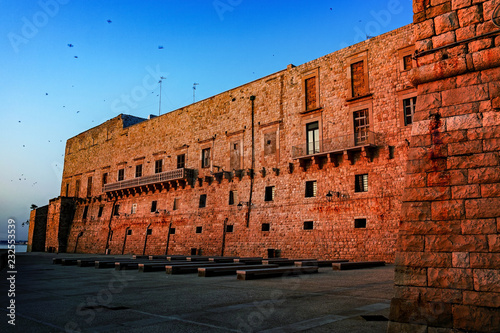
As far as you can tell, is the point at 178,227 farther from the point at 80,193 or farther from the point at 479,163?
the point at 479,163

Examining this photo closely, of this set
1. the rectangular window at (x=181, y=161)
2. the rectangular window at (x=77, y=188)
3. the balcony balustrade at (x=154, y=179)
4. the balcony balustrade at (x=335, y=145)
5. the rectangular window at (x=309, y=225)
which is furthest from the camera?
the rectangular window at (x=77, y=188)

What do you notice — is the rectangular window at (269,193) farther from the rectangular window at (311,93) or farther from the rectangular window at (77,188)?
the rectangular window at (77,188)

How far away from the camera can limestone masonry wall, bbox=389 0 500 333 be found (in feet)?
13.5

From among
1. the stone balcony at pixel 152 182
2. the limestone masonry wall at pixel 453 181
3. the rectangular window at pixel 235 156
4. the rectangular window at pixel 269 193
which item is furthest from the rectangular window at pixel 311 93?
the limestone masonry wall at pixel 453 181

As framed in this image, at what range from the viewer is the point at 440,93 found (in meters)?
5.01

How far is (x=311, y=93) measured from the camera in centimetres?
2102

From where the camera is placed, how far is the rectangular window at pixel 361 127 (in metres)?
18.2

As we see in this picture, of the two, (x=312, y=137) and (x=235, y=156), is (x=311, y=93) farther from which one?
(x=235, y=156)

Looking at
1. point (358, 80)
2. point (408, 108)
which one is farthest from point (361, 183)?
point (358, 80)

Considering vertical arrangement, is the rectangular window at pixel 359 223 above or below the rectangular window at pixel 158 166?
below

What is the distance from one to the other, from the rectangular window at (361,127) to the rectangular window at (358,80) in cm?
96

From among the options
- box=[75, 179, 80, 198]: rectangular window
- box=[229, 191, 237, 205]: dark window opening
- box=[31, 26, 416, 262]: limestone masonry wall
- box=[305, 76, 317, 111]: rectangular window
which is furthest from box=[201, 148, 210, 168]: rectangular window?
box=[75, 179, 80, 198]: rectangular window

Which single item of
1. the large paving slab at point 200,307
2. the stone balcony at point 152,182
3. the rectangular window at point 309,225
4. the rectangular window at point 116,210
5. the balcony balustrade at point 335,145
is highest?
the balcony balustrade at point 335,145

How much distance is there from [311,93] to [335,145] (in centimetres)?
376
